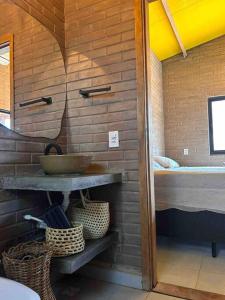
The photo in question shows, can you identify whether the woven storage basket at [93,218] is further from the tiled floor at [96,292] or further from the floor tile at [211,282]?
the floor tile at [211,282]

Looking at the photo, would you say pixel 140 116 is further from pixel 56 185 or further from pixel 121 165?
pixel 56 185

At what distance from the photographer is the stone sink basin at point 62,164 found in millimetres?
1461

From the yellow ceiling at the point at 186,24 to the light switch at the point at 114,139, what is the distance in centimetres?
202

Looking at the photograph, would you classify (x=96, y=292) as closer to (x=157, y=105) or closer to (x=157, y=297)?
(x=157, y=297)

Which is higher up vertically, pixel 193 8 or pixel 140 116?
pixel 193 8

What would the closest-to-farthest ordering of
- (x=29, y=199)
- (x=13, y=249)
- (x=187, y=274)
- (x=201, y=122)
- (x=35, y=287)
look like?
(x=35, y=287) < (x=13, y=249) < (x=29, y=199) < (x=187, y=274) < (x=201, y=122)

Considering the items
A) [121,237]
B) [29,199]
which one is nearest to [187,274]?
[121,237]

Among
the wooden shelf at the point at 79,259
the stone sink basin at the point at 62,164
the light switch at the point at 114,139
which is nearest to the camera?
the wooden shelf at the point at 79,259

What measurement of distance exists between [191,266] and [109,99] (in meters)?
1.57

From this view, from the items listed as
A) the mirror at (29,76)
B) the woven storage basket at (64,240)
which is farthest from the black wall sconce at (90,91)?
the woven storage basket at (64,240)

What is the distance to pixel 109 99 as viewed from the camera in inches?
73.2

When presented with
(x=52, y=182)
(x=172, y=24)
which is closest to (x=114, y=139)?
(x=52, y=182)

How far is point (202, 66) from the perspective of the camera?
14.8 ft

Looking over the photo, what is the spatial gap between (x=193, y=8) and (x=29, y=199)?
129 inches
